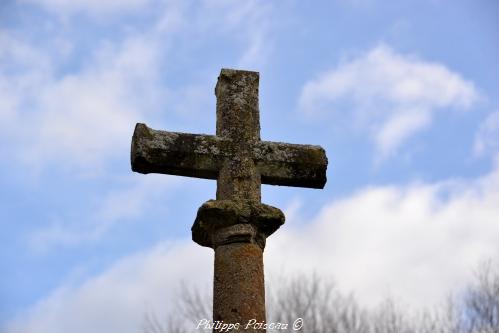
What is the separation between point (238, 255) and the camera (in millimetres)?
5551

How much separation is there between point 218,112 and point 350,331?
41.3 feet

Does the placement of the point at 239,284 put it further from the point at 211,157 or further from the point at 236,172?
the point at 211,157

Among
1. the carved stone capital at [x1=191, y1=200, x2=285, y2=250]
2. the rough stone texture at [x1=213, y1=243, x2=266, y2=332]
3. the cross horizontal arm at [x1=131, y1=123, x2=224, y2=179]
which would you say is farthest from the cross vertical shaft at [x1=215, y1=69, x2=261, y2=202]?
the rough stone texture at [x1=213, y1=243, x2=266, y2=332]

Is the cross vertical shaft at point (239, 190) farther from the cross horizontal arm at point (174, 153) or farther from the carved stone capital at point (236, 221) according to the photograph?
the cross horizontal arm at point (174, 153)

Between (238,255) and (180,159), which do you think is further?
(180,159)

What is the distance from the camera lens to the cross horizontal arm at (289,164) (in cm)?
617

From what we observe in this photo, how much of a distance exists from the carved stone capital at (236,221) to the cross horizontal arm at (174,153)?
518mm

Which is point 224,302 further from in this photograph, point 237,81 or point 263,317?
point 237,81

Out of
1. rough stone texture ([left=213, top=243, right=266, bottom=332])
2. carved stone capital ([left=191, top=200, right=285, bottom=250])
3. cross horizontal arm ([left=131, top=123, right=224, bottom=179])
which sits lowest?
rough stone texture ([left=213, top=243, right=266, bottom=332])

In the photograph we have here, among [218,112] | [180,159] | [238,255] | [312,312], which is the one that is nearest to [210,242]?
[238,255]

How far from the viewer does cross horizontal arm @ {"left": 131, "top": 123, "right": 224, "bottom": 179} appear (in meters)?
5.93

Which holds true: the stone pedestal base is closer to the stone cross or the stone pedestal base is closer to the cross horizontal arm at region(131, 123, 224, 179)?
the stone cross

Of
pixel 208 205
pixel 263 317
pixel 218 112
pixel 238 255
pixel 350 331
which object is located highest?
pixel 350 331

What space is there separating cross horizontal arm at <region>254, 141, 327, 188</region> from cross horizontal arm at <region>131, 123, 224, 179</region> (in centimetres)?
38
